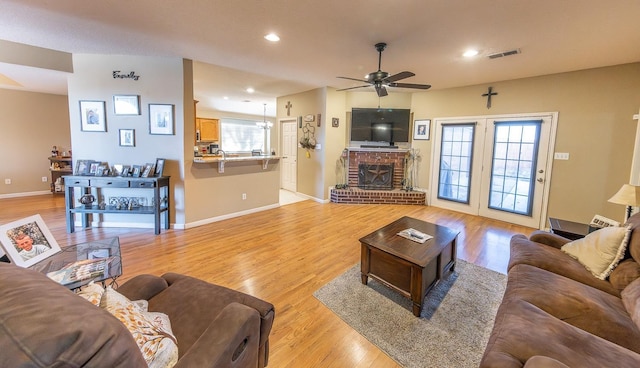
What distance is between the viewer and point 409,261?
212 cm

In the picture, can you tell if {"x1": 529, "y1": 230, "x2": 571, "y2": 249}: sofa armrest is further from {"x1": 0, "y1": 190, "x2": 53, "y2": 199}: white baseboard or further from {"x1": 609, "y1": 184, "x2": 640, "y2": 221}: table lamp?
{"x1": 0, "y1": 190, "x2": 53, "y2": 199}: white baseboard

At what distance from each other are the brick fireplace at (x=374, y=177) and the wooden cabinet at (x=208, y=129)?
5.14 meters

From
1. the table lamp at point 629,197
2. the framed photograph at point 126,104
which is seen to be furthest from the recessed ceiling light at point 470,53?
the framed photograph at point 126,104

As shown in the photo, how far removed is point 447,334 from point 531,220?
3705 mm

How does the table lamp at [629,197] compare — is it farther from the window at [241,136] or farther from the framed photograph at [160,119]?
the window at [241,136]

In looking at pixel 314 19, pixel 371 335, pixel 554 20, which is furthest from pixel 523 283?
pixel 314 19

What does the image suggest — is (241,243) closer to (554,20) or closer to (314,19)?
(314,19)

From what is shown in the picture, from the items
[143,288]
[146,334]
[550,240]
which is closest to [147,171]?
[143,288]

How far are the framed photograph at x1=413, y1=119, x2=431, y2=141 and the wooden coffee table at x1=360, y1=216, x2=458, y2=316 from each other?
137 inches

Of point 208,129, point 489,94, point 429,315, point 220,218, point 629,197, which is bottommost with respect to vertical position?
point 429,315

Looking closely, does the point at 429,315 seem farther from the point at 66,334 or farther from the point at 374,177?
the point at 374,177

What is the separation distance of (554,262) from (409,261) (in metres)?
1.13

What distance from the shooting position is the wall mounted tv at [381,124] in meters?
5.82

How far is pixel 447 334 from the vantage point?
6.34 ft
